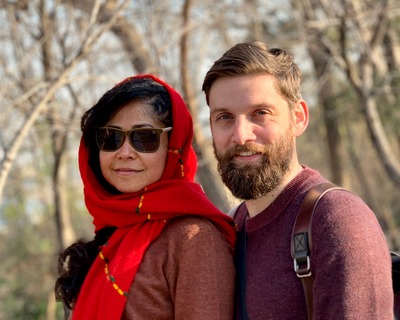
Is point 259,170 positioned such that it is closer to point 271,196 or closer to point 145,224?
point 271,196

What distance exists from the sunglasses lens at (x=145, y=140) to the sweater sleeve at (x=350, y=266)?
0.80 m

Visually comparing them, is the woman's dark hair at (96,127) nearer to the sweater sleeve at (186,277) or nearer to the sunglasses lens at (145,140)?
the sunglasses lens at (145,140)

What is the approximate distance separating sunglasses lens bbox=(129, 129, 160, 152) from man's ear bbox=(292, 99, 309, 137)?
52 cm

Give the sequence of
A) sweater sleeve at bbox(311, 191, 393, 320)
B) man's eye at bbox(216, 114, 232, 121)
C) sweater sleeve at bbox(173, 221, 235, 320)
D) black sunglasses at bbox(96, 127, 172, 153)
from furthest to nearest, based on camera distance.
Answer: black sunglasses at bbox(96, 127, 172, 153) < man's eye at bbox(216, 114, 232, 121) < sweater sleeve at bbox(173, 221, 235, 320) < sweater sleeve at bbox(311, 191, 393, 320)

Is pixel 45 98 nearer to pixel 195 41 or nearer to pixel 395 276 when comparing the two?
pixel 395 276

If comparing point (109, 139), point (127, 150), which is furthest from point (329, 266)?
point (109, 139)

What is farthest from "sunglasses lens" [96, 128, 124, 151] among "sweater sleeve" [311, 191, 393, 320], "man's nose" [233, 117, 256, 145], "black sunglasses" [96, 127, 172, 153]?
"sweater sleeve" [311, 191, 393, 320]

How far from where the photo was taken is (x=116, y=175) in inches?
108

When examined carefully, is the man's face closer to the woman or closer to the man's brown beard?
the man's brown beard

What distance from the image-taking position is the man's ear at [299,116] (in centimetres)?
252

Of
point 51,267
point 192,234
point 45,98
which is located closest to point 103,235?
point 192,234

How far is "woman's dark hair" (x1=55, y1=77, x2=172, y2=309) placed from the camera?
2715 mm

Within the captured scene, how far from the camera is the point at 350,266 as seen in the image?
1.98 meters

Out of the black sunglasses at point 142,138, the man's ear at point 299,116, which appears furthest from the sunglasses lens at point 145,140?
the man's ear at point 299,116
